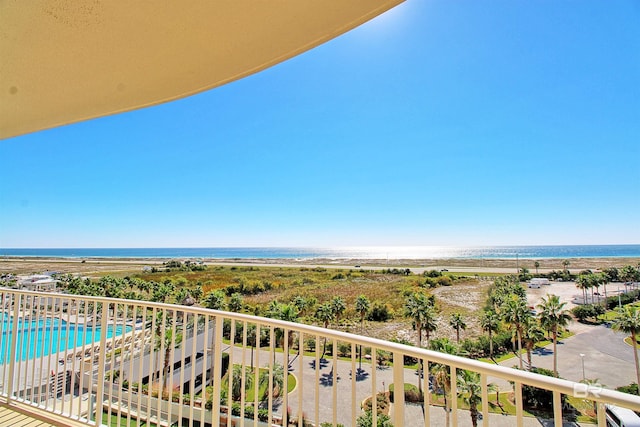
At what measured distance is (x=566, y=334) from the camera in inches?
818

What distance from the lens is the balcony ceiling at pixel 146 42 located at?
4.04 feet

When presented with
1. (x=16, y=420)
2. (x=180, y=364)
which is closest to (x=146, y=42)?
(x=180, y=364)

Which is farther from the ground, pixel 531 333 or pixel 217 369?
pixel 217 369

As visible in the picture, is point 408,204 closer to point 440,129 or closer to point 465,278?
point 465,278

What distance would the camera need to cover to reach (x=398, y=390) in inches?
40.0

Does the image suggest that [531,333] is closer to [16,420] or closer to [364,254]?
[16,420]


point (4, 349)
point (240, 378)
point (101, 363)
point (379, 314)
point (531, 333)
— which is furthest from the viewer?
point (379, 314)

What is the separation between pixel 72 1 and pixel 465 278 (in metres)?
35.4

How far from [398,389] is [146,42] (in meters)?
1.92

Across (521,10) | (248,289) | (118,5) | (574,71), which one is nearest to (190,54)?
(118,5)

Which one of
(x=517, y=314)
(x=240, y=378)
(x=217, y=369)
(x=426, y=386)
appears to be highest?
(x=426, y=386)

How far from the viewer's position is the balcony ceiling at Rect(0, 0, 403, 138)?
4.04 feet

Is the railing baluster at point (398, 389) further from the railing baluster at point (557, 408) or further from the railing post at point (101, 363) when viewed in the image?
the railing post at point (101, 363)

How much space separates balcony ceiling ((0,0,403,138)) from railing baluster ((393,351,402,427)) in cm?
140
